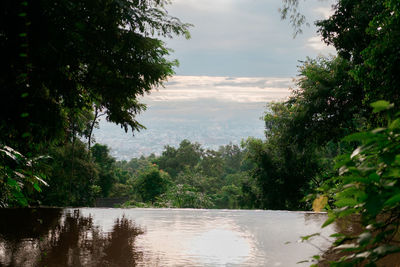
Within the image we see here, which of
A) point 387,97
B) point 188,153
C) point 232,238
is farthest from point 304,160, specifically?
point 188,153

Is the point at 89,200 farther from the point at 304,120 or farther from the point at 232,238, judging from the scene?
the point at 232,238

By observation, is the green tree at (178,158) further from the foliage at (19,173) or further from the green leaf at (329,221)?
the green leaf at (329,221)

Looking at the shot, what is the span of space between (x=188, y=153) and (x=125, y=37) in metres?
47.5

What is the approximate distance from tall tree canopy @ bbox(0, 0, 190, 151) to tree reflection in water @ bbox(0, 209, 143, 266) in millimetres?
819

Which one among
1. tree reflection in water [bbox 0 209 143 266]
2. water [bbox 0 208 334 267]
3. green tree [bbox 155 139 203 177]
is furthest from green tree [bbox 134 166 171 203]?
tree reflection in water [bbox 0 209 143 266]

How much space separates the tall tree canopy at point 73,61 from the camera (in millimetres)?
3113

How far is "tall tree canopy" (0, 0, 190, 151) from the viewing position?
3.11m

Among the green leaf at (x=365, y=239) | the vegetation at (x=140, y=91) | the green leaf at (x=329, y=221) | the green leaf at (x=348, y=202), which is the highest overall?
the vegetation at (x=140, y=91)

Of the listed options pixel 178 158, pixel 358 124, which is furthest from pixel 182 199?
pixel 178 158

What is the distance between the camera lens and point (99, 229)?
332 centimetres

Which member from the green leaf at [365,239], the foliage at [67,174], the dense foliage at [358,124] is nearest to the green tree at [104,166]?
the foliage at [67,174]

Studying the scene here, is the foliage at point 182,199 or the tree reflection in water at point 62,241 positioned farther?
the foliage at point 182,199

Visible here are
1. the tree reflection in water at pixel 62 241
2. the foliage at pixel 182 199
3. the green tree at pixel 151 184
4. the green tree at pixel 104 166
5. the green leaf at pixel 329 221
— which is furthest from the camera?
the green tree at pixel 151 184

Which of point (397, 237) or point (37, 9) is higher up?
point (37, 9)
